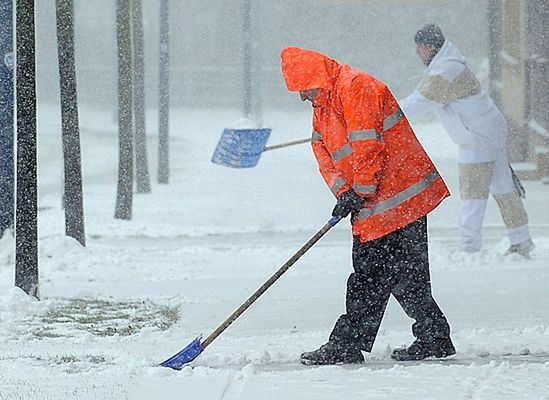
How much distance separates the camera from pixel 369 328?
550cm

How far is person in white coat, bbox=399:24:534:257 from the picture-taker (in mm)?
8414

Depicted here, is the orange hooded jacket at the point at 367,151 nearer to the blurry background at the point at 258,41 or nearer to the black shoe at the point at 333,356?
the black shoe at the point at 333,356

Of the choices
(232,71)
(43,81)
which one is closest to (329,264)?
(232,71)

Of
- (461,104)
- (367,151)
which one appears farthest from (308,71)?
(461,104)

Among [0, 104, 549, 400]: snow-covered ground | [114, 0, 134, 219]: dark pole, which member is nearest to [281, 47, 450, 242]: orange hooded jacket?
[0, 104, 549, 400]: snow-covered ground

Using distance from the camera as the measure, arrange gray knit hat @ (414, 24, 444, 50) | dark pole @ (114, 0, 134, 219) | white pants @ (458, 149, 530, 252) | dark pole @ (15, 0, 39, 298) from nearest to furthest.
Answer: dark pole @ (15, 0, 39, 298)
gray knit hat @ (414, 24, 444, 50)
white pants @ (458, 149, 530, 252)
dark pole @ (114, 0, 134, 219)

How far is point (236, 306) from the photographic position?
722 cm

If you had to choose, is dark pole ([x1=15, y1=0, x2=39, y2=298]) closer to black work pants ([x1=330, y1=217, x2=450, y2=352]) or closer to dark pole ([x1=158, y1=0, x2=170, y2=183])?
black work pants ([x1=330, y1=217, x2=450, y2=352])

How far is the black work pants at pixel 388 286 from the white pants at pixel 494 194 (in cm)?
312

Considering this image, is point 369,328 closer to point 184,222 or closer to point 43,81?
point 184,222

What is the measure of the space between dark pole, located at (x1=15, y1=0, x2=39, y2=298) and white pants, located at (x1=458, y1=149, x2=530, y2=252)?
10.4 feet

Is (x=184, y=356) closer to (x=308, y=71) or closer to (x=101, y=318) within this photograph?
(x=308, y=71)

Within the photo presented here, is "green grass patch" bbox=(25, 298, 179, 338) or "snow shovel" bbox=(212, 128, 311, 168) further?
"snow shovel" bbox=(212, 128, 311, 168)

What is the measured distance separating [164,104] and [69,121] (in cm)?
793
